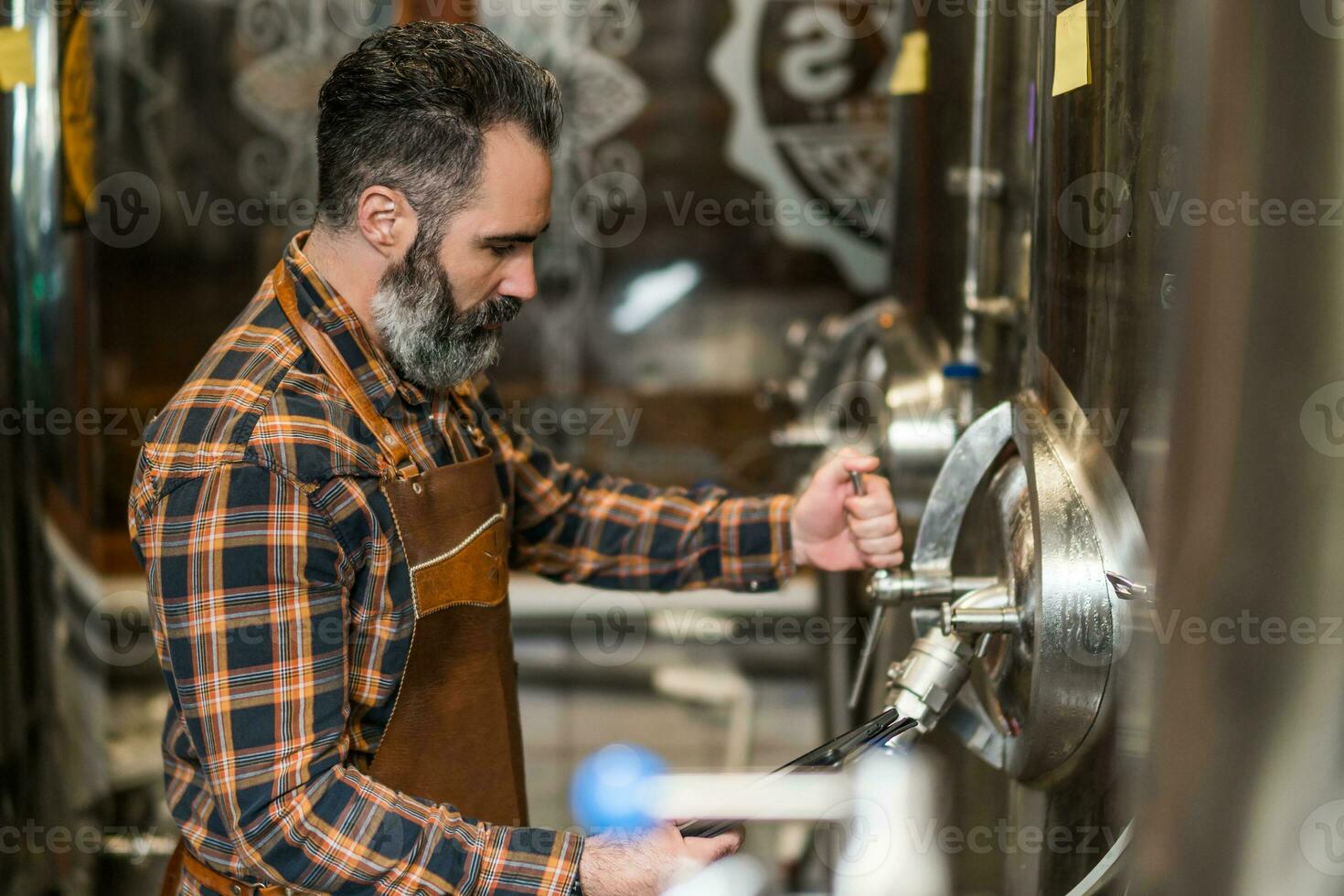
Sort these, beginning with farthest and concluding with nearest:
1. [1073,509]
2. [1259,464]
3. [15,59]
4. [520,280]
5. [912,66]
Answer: [912,66] < [15,59] < [520,280] < [1073,509] < [1259,464]

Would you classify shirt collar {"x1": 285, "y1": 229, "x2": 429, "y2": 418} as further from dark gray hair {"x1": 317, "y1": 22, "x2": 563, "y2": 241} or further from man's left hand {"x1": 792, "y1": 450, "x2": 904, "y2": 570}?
man's left hand {"x1": 792, "y1": 450, "x2": 904, "y2": 570}

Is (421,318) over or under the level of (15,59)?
under

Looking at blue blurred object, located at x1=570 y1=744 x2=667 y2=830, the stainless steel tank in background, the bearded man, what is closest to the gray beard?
the bearded man

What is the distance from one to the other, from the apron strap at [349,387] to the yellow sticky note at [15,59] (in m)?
0.94

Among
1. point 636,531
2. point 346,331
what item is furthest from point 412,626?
point 636,531

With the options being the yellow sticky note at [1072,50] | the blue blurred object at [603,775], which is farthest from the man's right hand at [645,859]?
the blue blurred object at [603,775]

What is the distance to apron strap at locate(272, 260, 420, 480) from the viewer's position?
1.26m

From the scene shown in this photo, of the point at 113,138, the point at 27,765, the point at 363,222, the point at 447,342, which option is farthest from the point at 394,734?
the point at 113,138

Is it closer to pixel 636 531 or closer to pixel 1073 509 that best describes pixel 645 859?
pixel 1073 509

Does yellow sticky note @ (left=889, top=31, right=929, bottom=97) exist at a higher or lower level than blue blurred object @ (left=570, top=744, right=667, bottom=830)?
higher

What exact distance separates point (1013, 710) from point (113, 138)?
287 cm

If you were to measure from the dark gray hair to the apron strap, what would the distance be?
106mm

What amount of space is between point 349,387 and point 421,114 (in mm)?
268

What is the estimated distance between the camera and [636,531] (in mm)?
1730
